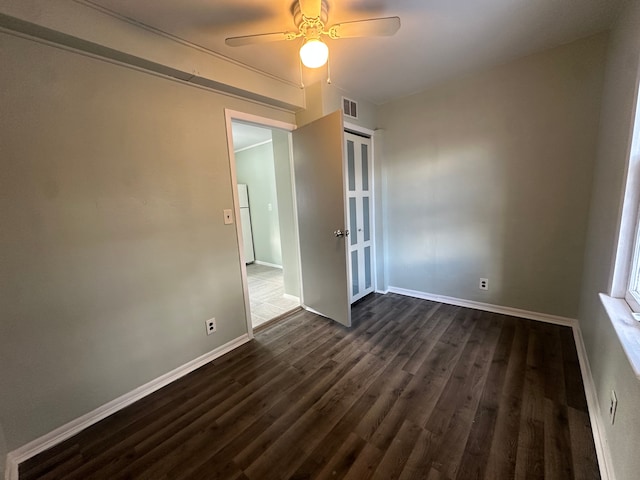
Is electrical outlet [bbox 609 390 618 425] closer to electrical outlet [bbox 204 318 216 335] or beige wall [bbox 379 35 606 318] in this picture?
beige wall [bbox 379 35 606 318]

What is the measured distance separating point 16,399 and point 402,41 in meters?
3.27

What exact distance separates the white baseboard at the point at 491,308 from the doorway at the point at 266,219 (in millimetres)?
1467

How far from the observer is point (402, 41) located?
6.15 feet

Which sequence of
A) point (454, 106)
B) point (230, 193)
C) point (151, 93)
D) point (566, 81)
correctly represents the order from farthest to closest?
point (454, 106), point (230, 193), point (566, 81), point (151, 93)

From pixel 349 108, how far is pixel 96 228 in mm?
2513

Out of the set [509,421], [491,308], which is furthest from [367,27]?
[491,308]

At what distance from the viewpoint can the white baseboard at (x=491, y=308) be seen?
2352mm

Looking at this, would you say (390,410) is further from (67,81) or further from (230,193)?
(67,81)

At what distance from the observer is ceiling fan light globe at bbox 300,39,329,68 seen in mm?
1355

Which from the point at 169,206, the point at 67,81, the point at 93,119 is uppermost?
the point at 67,81

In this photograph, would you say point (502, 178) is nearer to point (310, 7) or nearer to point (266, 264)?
point (310, 7)

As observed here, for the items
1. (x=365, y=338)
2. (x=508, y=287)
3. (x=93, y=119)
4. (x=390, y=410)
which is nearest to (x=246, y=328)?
(x=365, y=338)

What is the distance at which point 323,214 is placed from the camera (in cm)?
251

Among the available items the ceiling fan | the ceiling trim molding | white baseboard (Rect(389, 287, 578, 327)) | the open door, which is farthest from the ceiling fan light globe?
white baseboard (Rect(389, 287, 578, 327))
